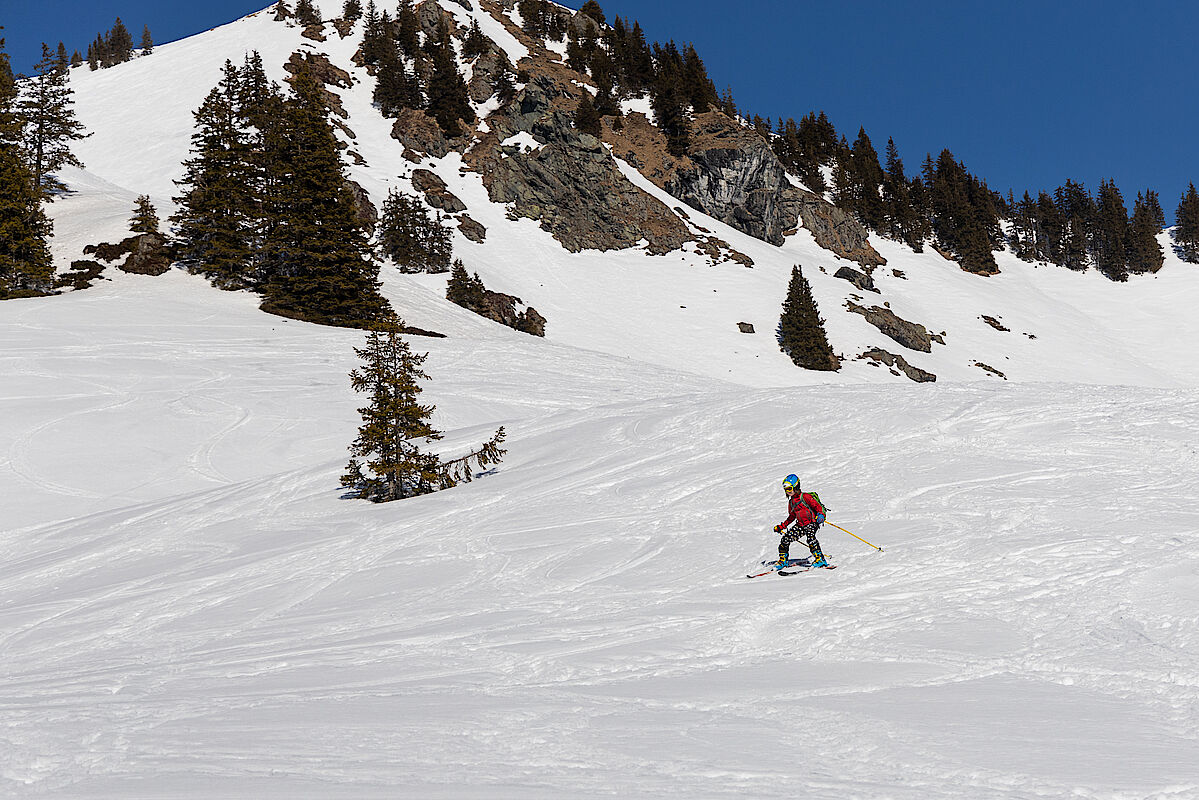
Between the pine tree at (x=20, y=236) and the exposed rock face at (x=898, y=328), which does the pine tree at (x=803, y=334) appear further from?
the pine tree at (x=20, y=236)

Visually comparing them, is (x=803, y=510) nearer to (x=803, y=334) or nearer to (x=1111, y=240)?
(x=803, y=334)

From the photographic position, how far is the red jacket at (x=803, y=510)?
9.21 metres

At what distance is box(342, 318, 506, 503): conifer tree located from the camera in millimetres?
15203

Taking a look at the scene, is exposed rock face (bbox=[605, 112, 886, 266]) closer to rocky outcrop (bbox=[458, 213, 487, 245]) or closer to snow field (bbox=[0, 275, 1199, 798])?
rocky outcrop (bbox=[458, 213, 487, 245])

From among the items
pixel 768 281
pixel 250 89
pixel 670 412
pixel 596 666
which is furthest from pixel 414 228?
pixel 596 666

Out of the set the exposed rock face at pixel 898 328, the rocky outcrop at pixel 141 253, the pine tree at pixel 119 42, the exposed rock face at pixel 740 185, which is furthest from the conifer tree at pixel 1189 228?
the pine tree at pixel 119 42

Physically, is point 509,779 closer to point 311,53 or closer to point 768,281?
A: point 768,281

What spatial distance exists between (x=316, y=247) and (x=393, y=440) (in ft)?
86.6

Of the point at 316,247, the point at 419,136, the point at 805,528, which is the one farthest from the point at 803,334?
the point at 805,528

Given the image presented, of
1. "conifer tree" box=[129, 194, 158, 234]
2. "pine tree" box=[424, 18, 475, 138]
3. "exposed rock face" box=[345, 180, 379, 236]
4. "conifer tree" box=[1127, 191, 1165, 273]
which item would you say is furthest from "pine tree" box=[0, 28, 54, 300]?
"conifer tree" box=[1127, 191, 1165, 273]

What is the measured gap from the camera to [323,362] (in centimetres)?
2855

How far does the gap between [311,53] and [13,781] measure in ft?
334

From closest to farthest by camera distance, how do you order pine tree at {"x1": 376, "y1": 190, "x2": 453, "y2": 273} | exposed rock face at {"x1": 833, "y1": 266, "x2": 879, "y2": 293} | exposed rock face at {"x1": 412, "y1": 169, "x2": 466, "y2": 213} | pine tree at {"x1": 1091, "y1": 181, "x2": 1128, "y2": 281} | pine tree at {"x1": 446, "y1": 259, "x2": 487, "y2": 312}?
pine tree at {"x1": 446, "y1": 259, "x2": 487, "y2": 312} < pine tree at {"x1": 376, "y1": 190, "x2": 453, "y2": 273} < exposed rock face at {"x1": 412, "y1": 169, "x2": 466, "y2": 213} < exposed rock face at {"x1": 833, "y1": 266, "x2": 879, "y2": 293} < pine tree at {"x1": 1091, "y1": 181, "x2": 1128, "y2": 281}

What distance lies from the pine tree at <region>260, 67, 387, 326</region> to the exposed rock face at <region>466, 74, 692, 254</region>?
35237mm
